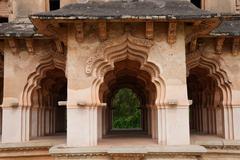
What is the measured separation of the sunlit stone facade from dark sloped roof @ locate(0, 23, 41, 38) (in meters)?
0.03

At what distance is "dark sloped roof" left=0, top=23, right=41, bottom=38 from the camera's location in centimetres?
897

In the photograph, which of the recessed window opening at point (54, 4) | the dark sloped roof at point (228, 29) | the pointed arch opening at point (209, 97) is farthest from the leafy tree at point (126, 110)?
the dark sloped roof at point (228, 29)

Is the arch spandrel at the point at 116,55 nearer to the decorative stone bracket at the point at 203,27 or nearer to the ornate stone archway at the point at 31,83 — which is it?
the decorative stone bracket at the point at 203,27

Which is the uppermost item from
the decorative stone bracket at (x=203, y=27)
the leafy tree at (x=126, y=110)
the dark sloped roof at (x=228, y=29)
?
the dark sloped roof at (x=228, y=29)

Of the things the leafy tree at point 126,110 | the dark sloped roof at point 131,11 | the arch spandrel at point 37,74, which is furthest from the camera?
the leafy tree at point 126,110

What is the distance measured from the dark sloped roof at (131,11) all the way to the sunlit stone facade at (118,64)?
0.02 metres

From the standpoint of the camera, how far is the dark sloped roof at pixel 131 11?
6977 mm

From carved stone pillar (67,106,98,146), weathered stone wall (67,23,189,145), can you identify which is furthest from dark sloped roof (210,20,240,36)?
carved stone pillar (67,106,98,146)

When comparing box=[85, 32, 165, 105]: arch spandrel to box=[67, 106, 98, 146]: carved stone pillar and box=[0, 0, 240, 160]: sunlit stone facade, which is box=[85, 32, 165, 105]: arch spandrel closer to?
box=[0, 0, 240, 160]: sunlit stone facade

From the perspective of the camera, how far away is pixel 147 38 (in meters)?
7.79

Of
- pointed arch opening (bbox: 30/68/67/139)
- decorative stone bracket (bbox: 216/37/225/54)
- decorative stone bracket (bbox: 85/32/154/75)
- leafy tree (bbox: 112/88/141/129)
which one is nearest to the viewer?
decorative stone bracket (bbox: 85/32/154/75)

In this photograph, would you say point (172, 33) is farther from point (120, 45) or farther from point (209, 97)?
point (209, 97)

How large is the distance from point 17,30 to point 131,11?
12.3 feet

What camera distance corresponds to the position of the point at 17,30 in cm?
938
